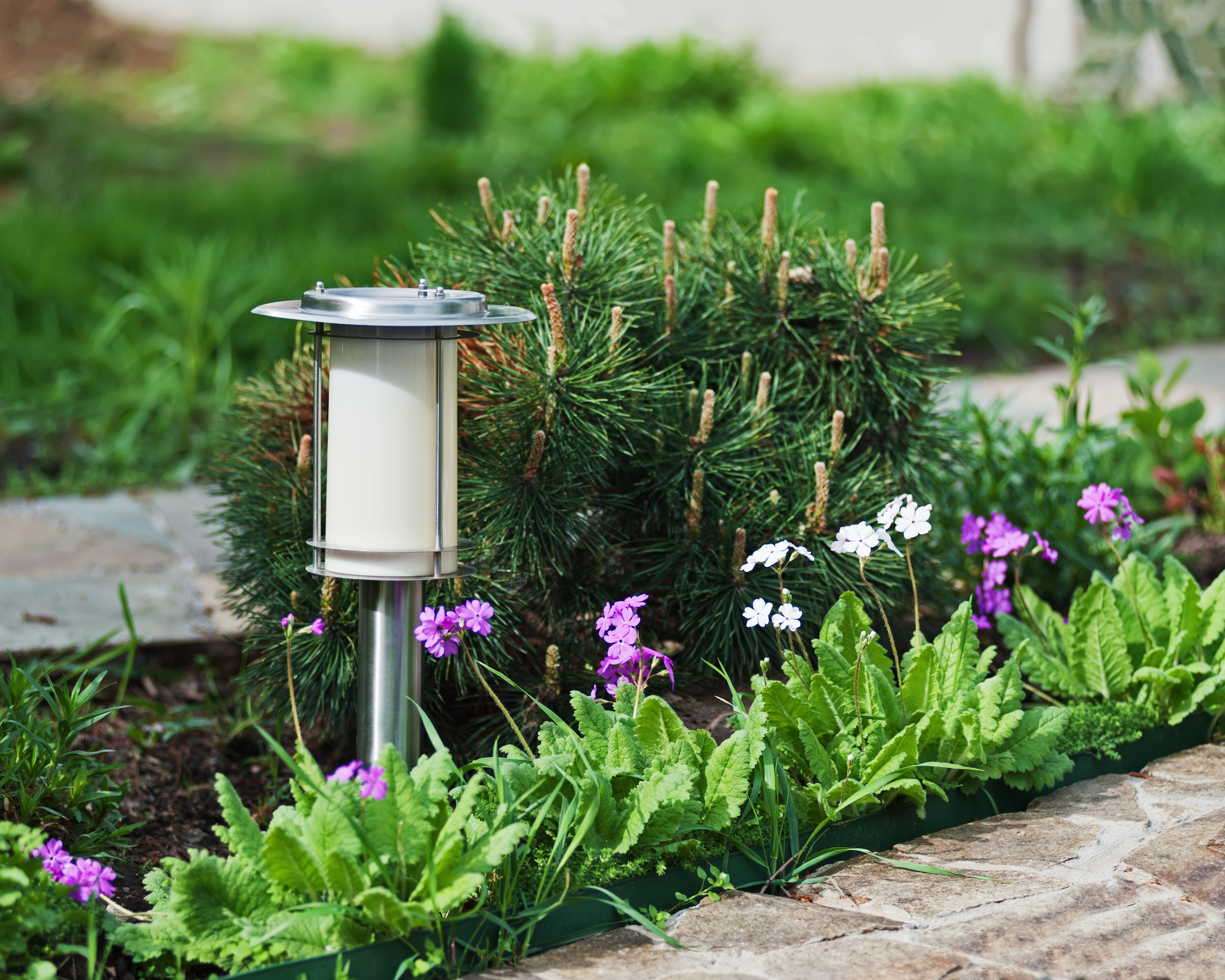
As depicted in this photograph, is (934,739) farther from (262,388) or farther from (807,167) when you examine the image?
(807,167)

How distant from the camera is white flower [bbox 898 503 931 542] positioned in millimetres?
2105

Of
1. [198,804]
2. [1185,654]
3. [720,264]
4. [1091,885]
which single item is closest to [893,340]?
[720,264]

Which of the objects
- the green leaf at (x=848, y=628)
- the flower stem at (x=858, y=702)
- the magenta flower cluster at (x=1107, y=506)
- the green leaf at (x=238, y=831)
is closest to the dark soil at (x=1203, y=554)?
the magenta flower cluster at (x=1107, y=506)

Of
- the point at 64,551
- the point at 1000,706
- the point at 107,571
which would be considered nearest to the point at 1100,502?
the point at 1000,706

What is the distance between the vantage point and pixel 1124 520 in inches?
107

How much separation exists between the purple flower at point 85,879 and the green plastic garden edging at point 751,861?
0.90 ft

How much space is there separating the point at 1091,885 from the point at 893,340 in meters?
1.18

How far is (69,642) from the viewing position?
3.12 m

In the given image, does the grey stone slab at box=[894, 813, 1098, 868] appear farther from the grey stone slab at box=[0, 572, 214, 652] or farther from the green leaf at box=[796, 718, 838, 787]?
the grey stone slab at box=[0, 572, 214, 652]

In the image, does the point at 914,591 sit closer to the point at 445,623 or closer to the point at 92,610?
the point at 445,623

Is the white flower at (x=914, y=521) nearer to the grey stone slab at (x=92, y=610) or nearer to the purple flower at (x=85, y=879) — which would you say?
the purple flower at (x=85, y=879)

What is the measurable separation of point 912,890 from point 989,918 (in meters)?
0.13

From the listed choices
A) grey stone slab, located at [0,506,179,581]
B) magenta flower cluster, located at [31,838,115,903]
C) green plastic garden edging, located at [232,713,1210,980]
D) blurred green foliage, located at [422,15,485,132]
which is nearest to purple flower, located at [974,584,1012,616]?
green plastic garden edging, located at [232,713,1210,980]

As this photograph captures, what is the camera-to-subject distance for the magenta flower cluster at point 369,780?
5.84ft
